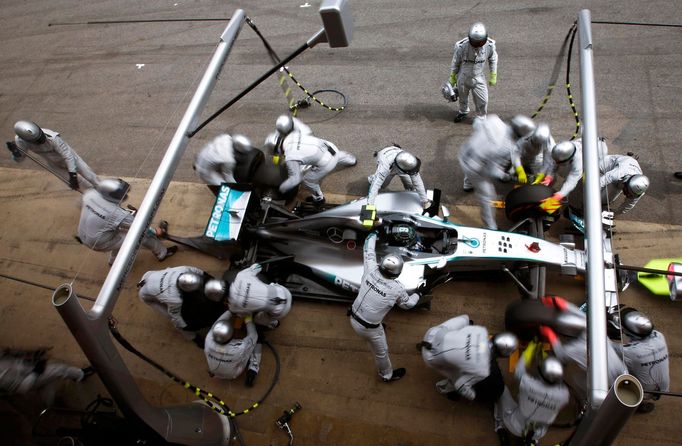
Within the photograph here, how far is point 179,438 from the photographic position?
13.4 ft

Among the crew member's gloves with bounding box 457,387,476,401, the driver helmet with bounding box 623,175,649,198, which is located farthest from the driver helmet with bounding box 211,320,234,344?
the driver helmet with bounding box 623,175,649,198

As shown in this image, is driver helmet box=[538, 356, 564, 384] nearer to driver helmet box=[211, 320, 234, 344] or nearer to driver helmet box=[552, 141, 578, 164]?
driver helmet box=[552, 141, 578, 164]

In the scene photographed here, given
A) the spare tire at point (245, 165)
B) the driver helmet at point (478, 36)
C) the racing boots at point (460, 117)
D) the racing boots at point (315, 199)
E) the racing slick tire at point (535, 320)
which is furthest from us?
the racing boots at point (460, 117)

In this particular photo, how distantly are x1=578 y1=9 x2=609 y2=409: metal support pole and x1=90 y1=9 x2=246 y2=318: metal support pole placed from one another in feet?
10.4

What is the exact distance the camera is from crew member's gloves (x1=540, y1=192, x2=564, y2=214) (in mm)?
4871

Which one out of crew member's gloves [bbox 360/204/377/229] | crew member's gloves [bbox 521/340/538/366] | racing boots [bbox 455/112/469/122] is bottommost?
racing boots [bbox 455/112/469/122]

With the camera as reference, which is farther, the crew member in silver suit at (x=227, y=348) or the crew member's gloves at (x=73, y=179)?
the crew member's gloves at (x=73, y=179)

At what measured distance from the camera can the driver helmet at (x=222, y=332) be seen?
4340mm

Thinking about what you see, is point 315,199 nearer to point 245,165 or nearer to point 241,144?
point 245,165

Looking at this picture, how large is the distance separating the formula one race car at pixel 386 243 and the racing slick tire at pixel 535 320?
1.90 feet

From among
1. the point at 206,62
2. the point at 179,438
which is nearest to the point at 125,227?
the point at 179,438

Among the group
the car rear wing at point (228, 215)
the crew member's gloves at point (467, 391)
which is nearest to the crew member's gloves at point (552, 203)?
the crew member's gloves at point (467, 391)

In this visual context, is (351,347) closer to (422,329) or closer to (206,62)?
(422,329)

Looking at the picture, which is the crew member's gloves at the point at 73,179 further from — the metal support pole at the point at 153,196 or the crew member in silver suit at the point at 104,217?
the metal support pole at the point at 153,196
